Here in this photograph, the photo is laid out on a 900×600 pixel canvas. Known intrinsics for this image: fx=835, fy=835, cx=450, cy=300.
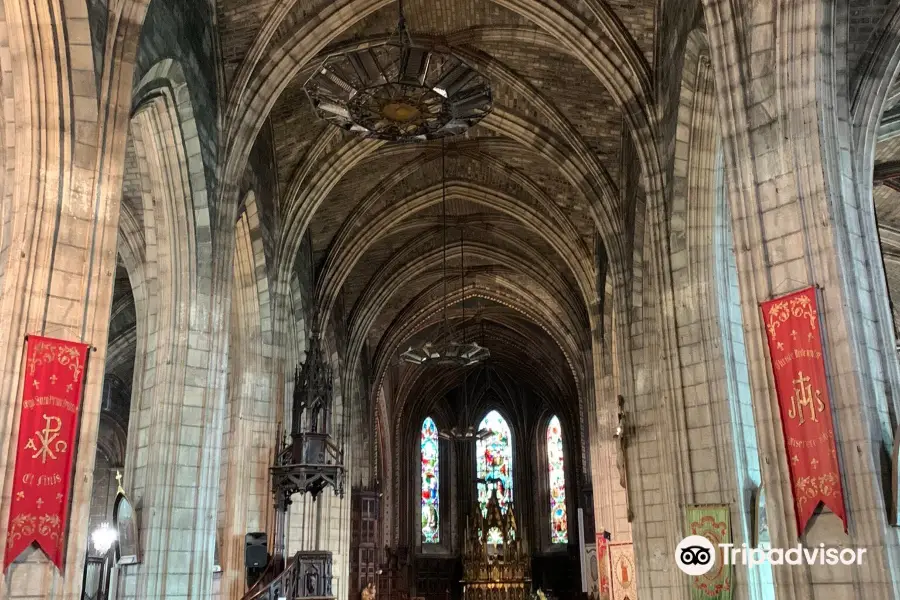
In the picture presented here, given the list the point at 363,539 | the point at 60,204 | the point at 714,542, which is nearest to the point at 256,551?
the point at 714,542

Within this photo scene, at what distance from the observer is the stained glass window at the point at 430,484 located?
38.0 meters

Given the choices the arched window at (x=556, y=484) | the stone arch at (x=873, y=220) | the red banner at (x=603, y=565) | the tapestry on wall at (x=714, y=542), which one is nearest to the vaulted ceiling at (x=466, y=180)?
the stone arch at (x=873, y=220)

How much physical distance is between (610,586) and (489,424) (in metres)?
21.5

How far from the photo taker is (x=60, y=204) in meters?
8.93

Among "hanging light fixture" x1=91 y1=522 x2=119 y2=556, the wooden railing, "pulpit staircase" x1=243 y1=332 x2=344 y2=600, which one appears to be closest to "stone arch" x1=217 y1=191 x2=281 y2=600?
"pulpit staircase" x1=243 y1=332 x2=344 y2=600

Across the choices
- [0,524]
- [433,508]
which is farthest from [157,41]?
[433,508]

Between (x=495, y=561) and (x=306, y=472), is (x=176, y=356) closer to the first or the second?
(x=306, y=472)

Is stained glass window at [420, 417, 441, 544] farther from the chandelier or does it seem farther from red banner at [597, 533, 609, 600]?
the chandelier

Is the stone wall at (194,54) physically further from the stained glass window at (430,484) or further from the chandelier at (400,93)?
the stained glass window at (430,484)

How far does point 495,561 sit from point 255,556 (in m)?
20.7

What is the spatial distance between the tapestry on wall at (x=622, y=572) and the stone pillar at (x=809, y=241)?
10.9 metres

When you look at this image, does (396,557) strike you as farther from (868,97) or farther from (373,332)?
(868,97)

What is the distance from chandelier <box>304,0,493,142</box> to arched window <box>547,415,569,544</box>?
1067 inches

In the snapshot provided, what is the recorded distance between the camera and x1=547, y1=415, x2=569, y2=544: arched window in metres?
38.0
